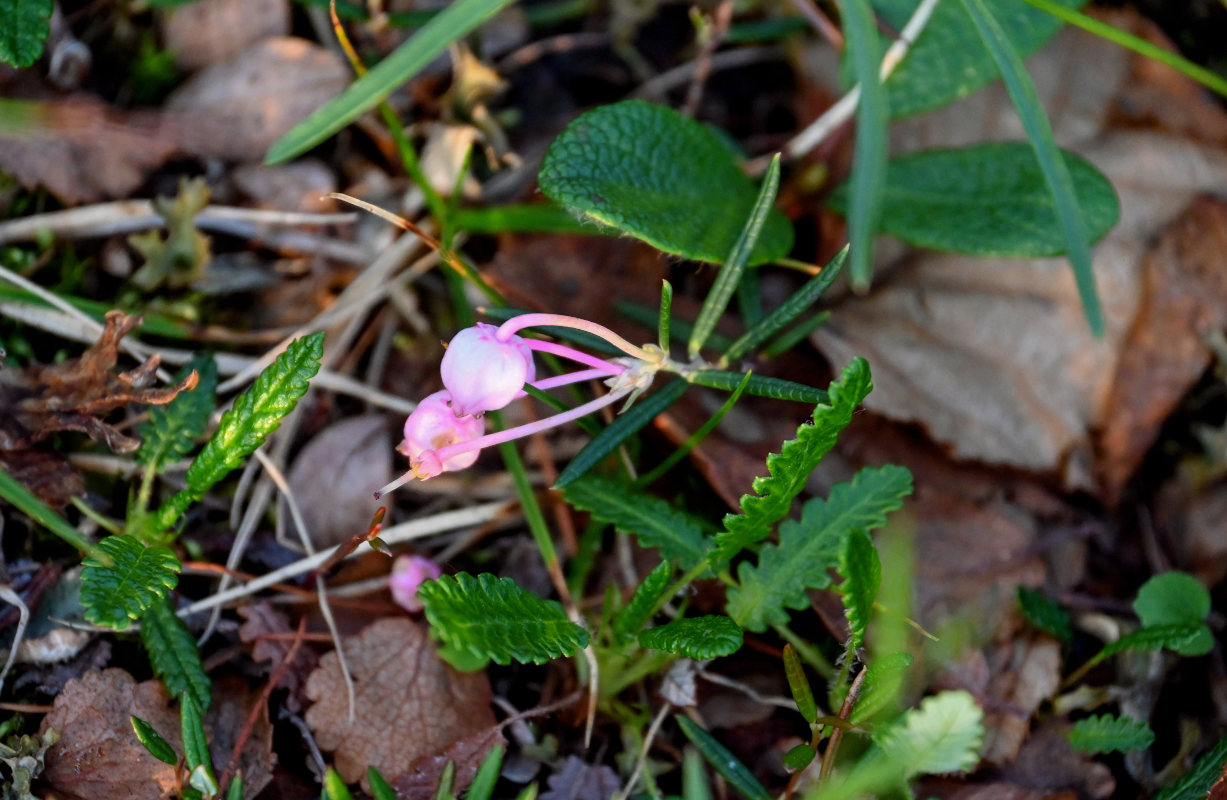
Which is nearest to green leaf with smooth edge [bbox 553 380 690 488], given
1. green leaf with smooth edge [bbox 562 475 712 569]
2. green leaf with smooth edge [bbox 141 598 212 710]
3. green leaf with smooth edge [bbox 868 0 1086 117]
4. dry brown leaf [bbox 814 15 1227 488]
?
green leaf with smooth edge [bbox 562 475 712 569]

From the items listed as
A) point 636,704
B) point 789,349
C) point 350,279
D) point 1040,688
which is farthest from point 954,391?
point 350,279

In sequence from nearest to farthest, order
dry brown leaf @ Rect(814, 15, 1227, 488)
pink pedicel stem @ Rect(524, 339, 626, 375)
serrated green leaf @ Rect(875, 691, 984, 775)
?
1. serrated green leaf @ Rect(875, 691, 984, 775)
2. pink pedicel stem @ Rect(524, 339, 626, 375)
3. dry brown leaf @ Rect(814, 15, 1227, 488)

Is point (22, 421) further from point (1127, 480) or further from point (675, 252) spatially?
point (1127, 480)

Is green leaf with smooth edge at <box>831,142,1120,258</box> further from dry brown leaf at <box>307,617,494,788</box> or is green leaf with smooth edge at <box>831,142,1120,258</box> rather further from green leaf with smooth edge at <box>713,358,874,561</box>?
dry brown leaf at <box>307,617,494,788</box>

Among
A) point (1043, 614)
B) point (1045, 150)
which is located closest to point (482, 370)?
point (1045, 150)

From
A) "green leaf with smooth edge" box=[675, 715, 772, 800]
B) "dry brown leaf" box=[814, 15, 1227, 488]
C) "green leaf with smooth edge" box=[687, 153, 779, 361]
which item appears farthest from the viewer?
"dry brown leaf" box=[814, 15, 1227, 488]
